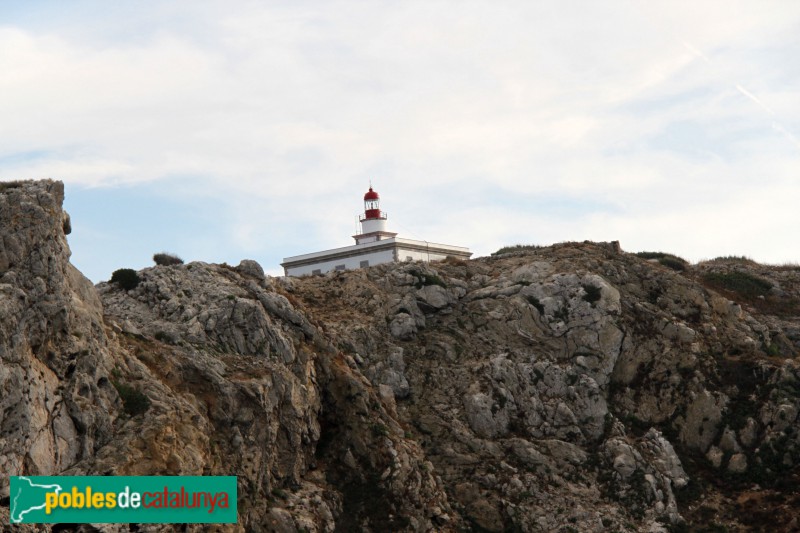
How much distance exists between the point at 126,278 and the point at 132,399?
12732 mm

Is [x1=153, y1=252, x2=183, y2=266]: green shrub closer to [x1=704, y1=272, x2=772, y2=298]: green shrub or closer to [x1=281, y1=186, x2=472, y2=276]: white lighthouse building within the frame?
[x1=281, y1=186, x2=472, y2=276]: white lighthouse building

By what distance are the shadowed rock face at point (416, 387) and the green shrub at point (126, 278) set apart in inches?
16.0

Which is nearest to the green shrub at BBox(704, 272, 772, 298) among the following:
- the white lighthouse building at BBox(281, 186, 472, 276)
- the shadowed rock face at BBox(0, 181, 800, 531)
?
the shadowed rock face at BBox(0, 181, 800, 531)

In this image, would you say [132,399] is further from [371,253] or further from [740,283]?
[740,283]

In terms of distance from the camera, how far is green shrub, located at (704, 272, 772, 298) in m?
62.9

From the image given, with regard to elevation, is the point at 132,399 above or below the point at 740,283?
below

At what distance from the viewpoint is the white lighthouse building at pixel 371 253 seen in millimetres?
62156

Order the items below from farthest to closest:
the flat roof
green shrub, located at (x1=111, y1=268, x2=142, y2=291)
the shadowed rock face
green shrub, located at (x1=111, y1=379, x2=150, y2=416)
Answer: the flat roof
green shrub, located at (x1=111, y1=268, x2=142, y2=291)
green shrub, located at (x1=111, y1=379, x2=150, y2=416)
the shadowed rock face

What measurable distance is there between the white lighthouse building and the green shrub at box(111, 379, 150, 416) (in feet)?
83.4

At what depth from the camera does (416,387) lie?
50.5m

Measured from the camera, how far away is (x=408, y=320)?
174 feet

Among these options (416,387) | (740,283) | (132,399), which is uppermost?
(740,283)

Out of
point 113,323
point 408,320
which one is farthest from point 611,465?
point 113,323

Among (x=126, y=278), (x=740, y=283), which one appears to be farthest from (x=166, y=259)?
(x=740, y=283)
